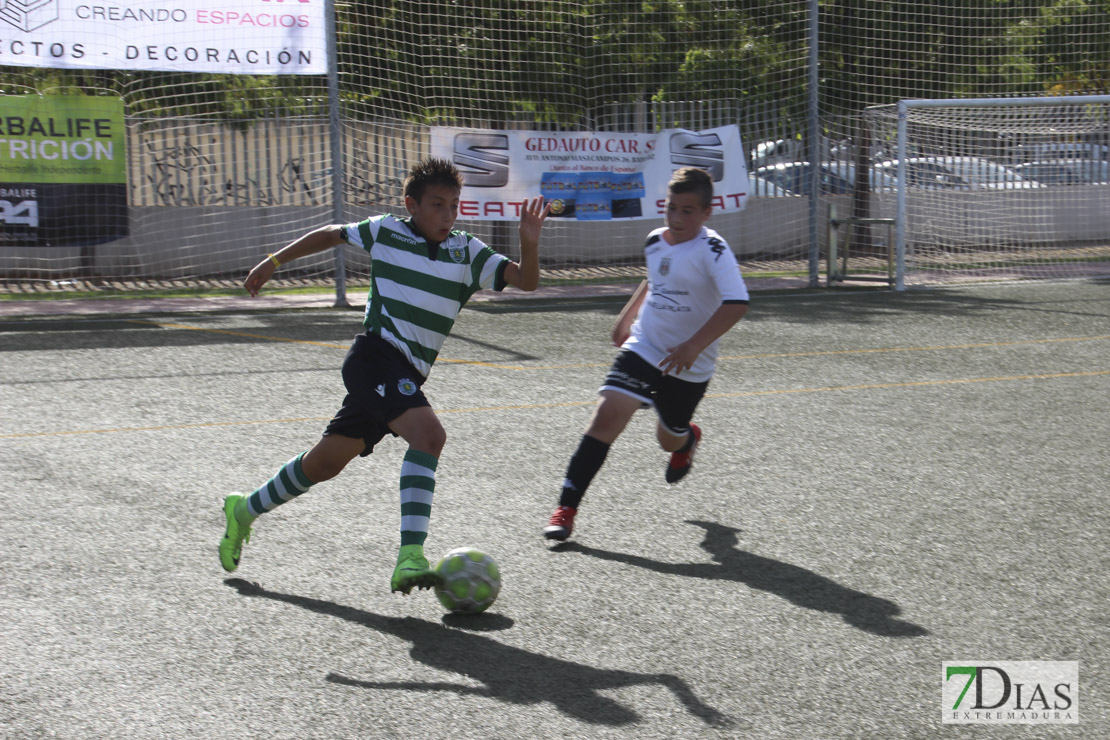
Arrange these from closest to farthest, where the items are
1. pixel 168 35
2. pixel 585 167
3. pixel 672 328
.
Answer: pixel 672 328, pixel 168 35, pixel 585 167

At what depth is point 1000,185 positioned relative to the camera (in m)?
18.0

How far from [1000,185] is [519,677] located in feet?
53.8

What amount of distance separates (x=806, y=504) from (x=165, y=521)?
114 inches

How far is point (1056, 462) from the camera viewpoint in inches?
248

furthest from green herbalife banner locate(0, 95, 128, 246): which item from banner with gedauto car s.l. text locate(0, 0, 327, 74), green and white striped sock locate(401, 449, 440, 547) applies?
green and white striped sock locate(401, 449, 440, 547)

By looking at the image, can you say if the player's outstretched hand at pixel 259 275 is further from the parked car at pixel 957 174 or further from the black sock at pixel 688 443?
the parked car at pixel 957 174

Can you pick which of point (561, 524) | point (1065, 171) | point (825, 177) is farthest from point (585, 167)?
point (561, 524)

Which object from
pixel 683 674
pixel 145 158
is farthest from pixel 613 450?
pixel 145 158

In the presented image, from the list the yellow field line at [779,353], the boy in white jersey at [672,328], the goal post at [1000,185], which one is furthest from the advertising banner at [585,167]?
the boy in white jersey at [672,328]

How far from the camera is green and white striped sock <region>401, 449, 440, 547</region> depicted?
4.18 meters

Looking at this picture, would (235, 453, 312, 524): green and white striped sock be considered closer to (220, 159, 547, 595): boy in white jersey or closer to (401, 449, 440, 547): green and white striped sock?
(220, 159, 547, 595): boy in white jersey

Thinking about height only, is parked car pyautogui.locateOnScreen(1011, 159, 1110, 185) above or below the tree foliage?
below

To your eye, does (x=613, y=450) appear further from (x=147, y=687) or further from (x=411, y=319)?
(x=147, y=687)

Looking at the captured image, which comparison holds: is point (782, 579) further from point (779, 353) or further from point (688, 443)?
point (779, 353)
